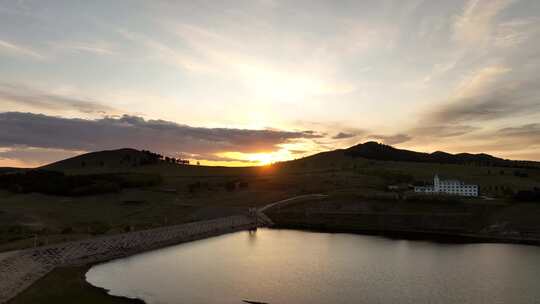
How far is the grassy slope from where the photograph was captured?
3881 centimetres

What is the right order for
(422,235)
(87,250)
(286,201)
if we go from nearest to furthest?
(87,250), (422,235), (286,201)

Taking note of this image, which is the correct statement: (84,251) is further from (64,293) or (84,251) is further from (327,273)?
(327,273)

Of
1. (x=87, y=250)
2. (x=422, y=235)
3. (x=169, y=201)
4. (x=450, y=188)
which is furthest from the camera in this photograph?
(x=450, y=188)

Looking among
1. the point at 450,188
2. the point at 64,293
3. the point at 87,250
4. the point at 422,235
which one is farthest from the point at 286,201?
the point at 64,293

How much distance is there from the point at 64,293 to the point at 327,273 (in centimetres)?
2900

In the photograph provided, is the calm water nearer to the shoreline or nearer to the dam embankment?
the dam embankment

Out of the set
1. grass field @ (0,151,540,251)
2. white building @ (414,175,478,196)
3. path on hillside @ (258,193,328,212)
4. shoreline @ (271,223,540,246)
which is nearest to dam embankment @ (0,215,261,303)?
grass field @ (0,151,540,251)

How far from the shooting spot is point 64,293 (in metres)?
41.3

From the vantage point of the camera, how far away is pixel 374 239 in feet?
290

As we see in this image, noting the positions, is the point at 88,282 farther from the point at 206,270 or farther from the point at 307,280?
the point at 307,280

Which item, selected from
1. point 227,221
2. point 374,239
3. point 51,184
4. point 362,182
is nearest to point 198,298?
point 374,239

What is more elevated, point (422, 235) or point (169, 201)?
point (169, 201)

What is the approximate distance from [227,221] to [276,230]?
11.9m

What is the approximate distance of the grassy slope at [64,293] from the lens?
38812mm
